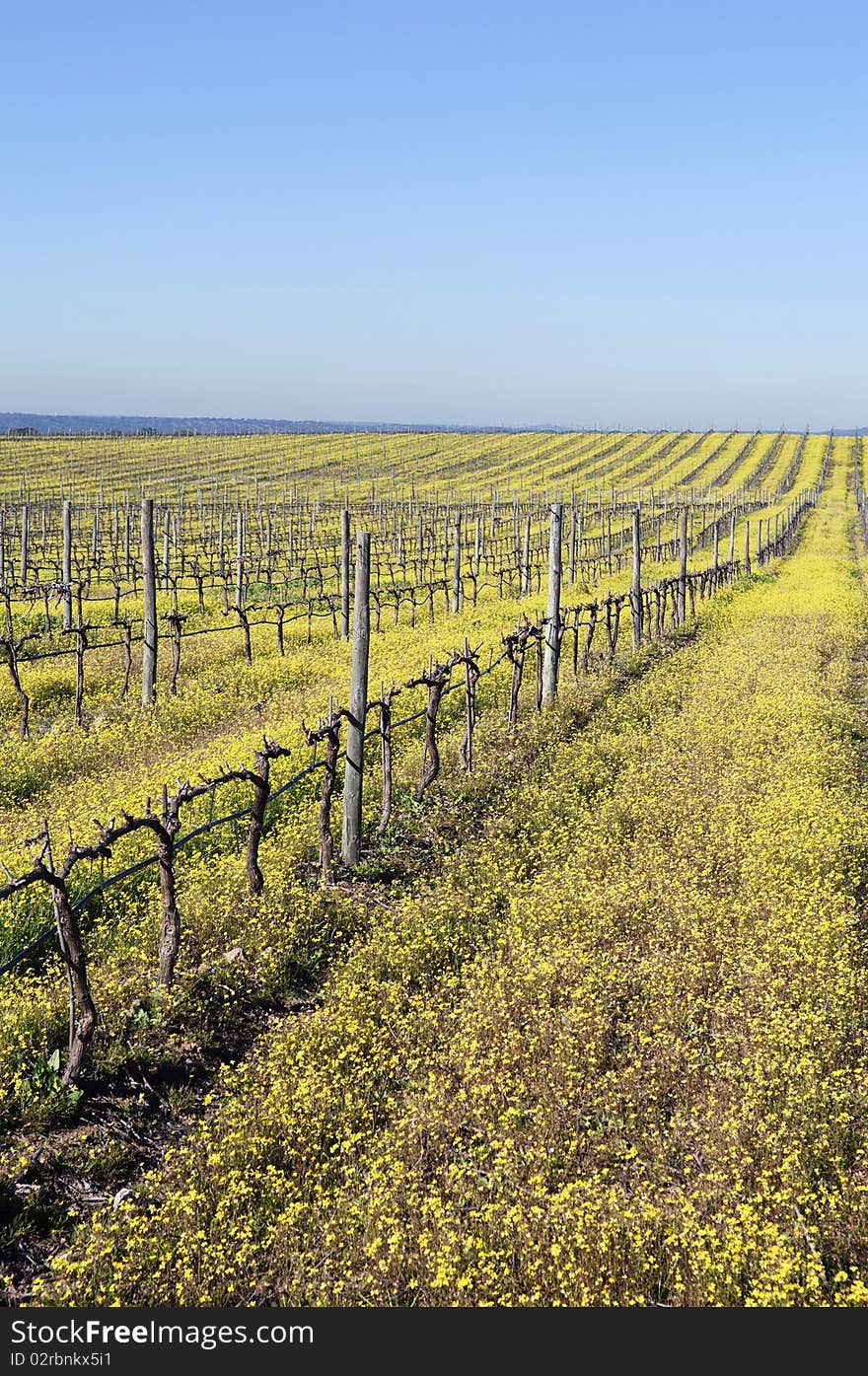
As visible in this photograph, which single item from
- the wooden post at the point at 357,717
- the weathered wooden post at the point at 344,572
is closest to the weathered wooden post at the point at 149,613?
the weathered wooden post at the point at 344,572

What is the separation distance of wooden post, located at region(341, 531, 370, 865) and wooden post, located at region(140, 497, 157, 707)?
6985mm

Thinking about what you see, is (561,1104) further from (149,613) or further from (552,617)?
(149,613)

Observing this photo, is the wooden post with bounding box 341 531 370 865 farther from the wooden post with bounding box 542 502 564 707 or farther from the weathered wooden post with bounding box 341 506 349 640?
the weathered wooden post with bounding box 341 506 349 640

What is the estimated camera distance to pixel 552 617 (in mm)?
17891

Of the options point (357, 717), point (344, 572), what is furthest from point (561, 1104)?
point (344, 572)

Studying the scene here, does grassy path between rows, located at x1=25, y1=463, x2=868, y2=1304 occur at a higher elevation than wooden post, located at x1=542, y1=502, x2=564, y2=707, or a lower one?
lower

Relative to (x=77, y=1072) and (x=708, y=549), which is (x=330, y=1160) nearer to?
(x=77, y=1072)

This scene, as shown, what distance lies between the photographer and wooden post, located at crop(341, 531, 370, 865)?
10242 mm

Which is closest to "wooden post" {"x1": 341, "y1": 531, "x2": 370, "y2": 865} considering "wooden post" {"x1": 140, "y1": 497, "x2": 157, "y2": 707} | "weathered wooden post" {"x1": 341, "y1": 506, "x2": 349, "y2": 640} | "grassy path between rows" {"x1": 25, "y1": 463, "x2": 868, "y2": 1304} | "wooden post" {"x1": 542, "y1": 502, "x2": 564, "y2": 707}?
"grassy path between rows" {"x1": 25, "y1": 463, "x2": 868, "y2": 1304}

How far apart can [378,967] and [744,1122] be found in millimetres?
3039

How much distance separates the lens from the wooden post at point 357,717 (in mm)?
10242

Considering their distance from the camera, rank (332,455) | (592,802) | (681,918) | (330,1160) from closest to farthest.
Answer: (330,1160) → (681,918) → (592,802) → (332,455)

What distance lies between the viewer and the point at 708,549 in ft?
181

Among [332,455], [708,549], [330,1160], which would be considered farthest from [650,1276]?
[332,455]
